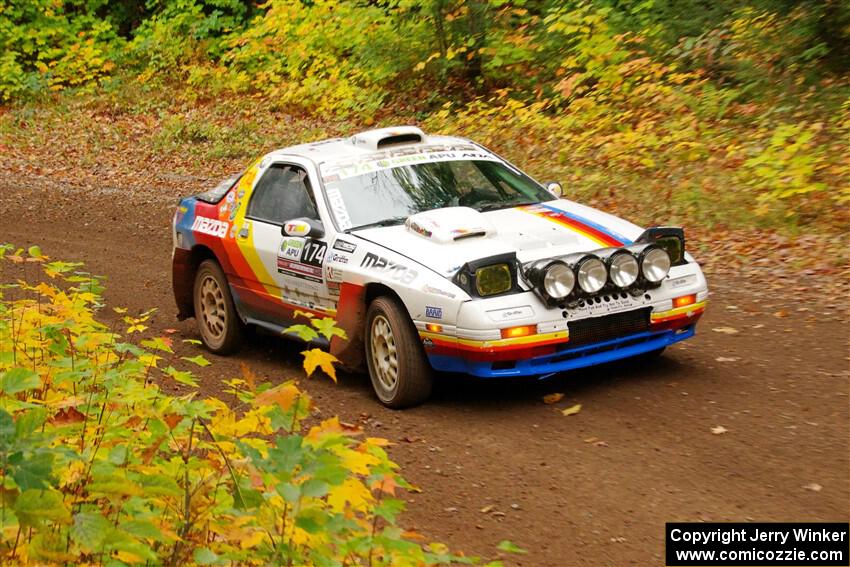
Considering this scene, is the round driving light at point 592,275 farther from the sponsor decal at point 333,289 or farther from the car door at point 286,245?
the car door at point 286,245

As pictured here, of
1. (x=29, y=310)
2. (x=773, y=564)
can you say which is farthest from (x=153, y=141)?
(x=773, y=564)

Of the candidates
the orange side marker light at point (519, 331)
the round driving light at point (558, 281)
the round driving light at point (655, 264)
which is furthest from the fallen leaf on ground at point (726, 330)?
the orange side marker light at point (519, 331)

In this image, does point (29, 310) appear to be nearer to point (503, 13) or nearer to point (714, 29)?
point (714, 29)

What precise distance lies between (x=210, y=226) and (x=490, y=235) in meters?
2.82

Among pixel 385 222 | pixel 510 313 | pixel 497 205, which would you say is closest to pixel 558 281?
pixel 510 313

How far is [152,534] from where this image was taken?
3.30 meters

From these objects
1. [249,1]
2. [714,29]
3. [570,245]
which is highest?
[249,1]

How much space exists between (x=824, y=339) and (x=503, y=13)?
470 inches

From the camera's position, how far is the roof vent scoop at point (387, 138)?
332 inches

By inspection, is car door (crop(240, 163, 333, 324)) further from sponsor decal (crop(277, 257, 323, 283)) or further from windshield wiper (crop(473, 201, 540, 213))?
windshield wiper (crop(473, 201, 540, 213))

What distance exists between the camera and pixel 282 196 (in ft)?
27.5

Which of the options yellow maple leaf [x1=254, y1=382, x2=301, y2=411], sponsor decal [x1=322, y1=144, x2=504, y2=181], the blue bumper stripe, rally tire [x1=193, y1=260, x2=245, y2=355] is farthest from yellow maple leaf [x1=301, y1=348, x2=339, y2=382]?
rally tire [x1=193, y1=260, x2=245, y2=355]

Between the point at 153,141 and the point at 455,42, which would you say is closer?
the point at 455,42

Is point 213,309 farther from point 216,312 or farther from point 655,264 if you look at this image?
point 655,264
